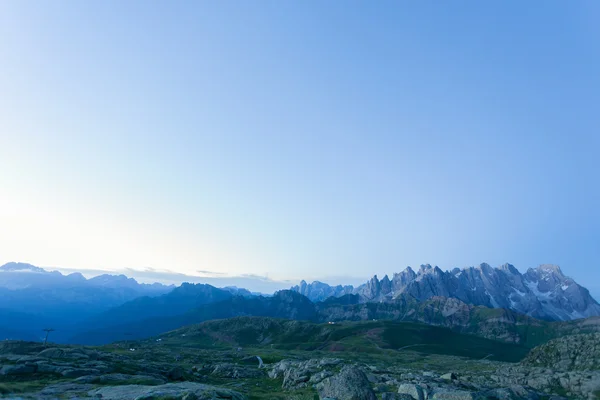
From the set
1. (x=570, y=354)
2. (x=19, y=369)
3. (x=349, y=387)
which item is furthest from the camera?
(x=570, y=354)

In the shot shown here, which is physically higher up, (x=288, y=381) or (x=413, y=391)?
(x=413, y=391)

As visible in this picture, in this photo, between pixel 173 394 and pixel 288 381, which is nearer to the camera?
pixel 173 394

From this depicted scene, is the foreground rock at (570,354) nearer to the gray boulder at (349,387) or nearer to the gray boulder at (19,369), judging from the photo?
the gray boulder at (349,387)

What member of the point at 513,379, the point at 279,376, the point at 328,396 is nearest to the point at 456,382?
the point at 513,379

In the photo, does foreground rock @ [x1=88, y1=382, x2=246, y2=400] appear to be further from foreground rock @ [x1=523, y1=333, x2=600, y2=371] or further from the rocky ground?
foreground rock @ [x1=523, y1=333, x2=600, y2=371]

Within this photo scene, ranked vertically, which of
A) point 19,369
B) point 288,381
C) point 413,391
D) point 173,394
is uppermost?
point 413,391

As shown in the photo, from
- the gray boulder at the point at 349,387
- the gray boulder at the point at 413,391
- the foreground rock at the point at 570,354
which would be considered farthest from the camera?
the foreground rock at the point at 570,354

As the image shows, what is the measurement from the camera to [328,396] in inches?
1254

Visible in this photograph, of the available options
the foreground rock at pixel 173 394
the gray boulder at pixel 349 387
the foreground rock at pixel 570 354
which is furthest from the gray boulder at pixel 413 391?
the foreground rock at pixel 570 354

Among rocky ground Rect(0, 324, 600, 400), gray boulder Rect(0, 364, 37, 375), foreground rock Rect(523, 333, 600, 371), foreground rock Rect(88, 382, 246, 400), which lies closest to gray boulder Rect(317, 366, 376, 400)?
rocky ground Rect(0, 324, 600, 400)

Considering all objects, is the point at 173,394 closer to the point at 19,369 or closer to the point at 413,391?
the point at 413,391

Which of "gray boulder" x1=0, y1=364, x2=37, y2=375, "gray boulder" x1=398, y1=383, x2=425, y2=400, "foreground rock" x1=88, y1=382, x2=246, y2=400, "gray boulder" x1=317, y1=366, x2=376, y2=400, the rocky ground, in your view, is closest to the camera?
"gray boulder" x1=317, y1=366, x2=376, y2=400

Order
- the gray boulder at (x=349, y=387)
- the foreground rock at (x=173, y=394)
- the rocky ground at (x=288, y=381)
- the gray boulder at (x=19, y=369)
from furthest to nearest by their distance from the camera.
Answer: the gray boulder at (x=19, y=369)
the rocky ground at (x=288, y=381)
the foreground rock at (x=173, y=394)
the gray boulder at (x=349, y=387)

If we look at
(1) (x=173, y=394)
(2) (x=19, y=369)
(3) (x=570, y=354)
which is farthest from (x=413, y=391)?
(2) (x=19, y=369)
